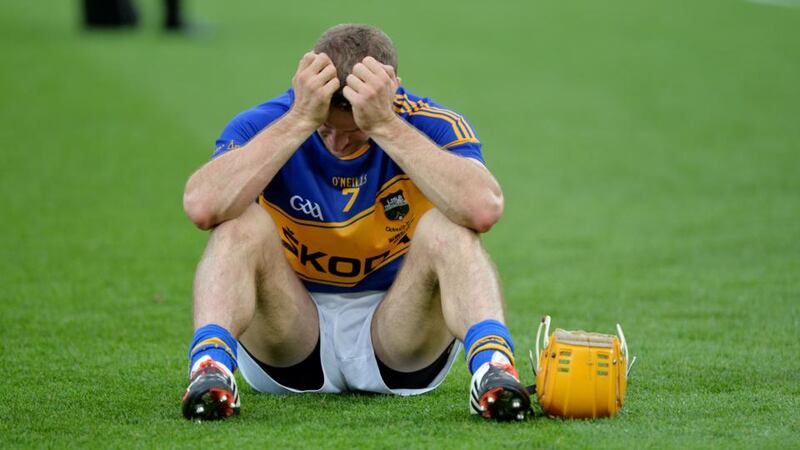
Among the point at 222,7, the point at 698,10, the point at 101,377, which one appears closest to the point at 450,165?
the point at 101,377

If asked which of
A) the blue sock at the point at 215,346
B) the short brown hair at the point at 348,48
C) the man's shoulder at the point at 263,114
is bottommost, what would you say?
the blue sock at the point at 215,346

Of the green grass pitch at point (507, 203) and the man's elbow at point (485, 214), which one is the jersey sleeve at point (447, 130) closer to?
the man's elbow at point (485, 214)

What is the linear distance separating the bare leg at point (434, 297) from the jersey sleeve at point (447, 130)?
28 centimetres

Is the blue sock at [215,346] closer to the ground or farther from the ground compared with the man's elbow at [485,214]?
closer to the ground

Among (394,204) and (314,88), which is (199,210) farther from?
(394,204)

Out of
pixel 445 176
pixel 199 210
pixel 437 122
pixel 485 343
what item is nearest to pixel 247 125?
pixel 199 210

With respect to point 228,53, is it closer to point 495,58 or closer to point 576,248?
point 495,58

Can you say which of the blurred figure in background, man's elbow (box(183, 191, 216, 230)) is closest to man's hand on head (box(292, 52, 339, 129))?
man's elbow (box(183, 191, 216, 230))

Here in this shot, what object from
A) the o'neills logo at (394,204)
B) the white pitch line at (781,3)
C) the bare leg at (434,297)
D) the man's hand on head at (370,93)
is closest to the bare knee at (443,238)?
the bare leg at (434,297)

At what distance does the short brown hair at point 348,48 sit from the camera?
4586 mm

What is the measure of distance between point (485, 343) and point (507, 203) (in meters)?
6.23

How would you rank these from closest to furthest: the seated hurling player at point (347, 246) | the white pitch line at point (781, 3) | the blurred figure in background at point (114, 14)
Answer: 1. the seated hurling player at point (347, 246)
2. the blurred figure in background at point (114, 14)
3. the white pitch line at point (781, 3)

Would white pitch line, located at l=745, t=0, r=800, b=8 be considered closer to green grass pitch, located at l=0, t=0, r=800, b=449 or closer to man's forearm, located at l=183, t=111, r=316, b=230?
green grass pitch, located at l=0, t=0, r=800, b=449

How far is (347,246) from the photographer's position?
476 centimetres
